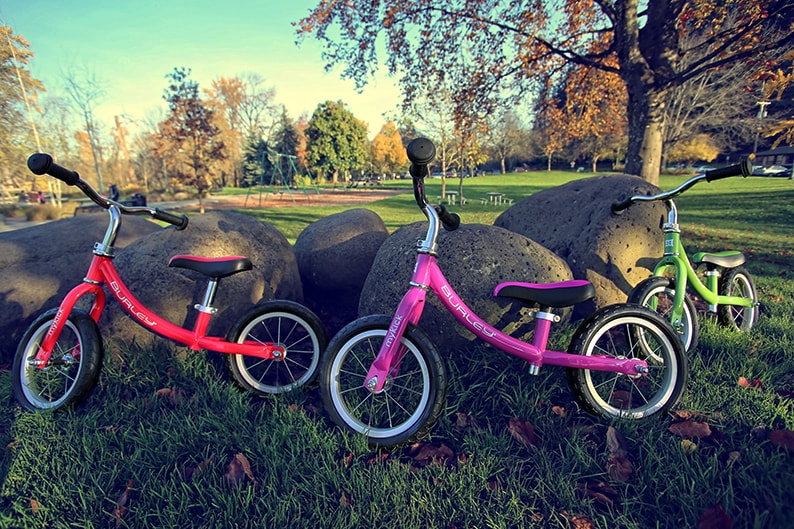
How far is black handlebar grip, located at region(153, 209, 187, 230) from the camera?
3.07 metres

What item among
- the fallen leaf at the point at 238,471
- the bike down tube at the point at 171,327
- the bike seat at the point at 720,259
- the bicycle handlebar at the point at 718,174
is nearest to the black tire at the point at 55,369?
the bike down tube at the point at 171,327

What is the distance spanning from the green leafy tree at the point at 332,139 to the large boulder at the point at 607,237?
2004 inches

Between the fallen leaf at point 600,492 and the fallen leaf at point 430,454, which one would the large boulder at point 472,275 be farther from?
the fallen leaf at point 600,492

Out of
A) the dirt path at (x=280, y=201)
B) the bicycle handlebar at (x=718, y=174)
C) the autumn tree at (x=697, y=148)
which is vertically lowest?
the dirt path at (x=280, y=201)

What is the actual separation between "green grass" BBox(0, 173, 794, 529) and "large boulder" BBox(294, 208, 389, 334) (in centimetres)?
178

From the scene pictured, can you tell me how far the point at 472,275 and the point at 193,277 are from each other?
98.0 inches

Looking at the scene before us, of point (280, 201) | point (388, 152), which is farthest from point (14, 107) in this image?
point (388, 152)

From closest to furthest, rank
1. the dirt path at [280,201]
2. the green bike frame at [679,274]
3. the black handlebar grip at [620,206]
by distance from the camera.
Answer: the green bike frame at [679,274], the black handlebar grip at [620,206], the dirt path at [280,201]

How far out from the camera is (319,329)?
3080 mm

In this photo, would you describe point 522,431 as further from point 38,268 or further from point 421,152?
point 38,268

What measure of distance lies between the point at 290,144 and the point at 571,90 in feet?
159

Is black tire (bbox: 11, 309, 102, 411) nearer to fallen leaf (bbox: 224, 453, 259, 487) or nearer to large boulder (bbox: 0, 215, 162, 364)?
large boulder (bbox: 0, 215, 162, 364)

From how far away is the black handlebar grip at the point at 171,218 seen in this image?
3074mm

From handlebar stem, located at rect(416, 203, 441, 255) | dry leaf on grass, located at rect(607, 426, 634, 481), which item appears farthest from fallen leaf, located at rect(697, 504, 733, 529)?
handlebar stem, located at rect(416, 203, 441, 255)
